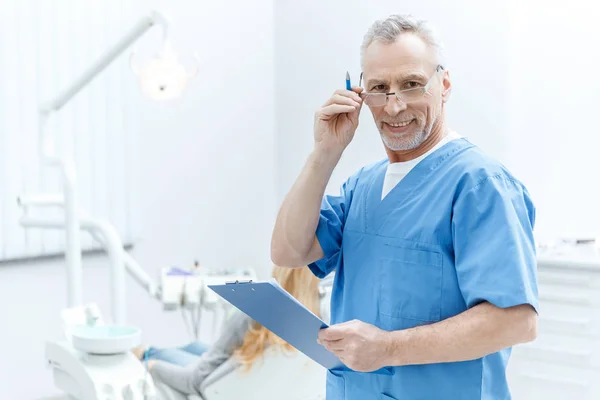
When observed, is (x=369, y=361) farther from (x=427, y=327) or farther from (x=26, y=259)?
(x=26, y=259)

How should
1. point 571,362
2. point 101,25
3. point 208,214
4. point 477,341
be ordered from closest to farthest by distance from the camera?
point 477,341, point 571,362, point 101,25, point 208,214

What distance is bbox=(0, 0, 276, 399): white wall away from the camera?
3211 mm

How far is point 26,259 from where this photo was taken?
3.15 meters

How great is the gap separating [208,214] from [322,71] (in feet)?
3.17

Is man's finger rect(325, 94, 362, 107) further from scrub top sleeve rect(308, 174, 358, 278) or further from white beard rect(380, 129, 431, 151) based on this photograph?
scrub top sleeve rect(308, 174, 358, 278)

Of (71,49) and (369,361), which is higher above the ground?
(71,49)

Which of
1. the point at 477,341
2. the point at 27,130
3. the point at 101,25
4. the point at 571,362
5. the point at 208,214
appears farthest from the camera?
the point at 208,214

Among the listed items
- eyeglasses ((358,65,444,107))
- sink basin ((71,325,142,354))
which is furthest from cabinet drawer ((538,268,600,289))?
eyeglasses ((358,65,444,107))

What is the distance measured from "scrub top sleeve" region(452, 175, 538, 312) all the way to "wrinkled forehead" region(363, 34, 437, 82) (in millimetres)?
226

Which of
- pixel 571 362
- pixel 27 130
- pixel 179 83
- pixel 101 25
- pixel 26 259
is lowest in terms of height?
pixel 571 362


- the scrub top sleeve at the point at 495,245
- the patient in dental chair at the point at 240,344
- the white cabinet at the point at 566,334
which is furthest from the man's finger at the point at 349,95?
the white cabinet at the point at 566,334

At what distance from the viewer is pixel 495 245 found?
1.13m

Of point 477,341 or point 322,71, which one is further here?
point 322,71

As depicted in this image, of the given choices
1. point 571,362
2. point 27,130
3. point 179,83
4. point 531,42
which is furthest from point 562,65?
point 27,130
